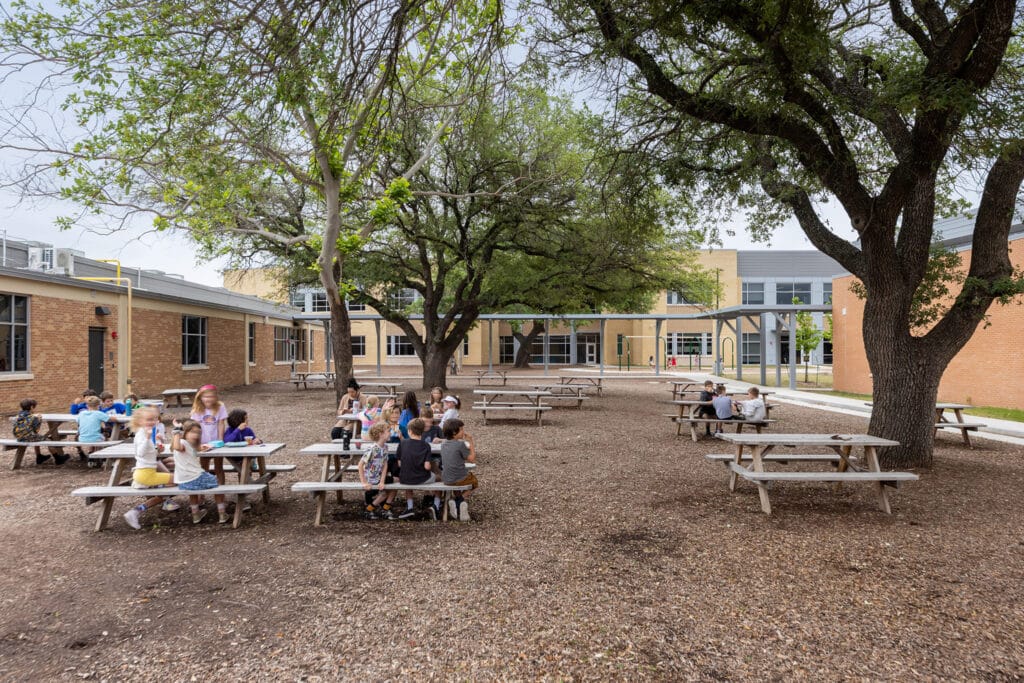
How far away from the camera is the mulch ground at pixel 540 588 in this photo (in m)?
3.38

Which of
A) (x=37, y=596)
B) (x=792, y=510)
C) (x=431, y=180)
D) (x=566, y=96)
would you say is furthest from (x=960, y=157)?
(x=431, y=180)

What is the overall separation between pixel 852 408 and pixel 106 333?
68.7 feet

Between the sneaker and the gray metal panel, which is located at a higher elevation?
the gray metal panel

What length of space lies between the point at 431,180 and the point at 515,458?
1063cm

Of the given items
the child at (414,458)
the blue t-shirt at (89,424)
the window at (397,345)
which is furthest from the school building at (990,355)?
the window at (397,345)

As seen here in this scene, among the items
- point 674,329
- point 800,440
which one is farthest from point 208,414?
point 674,329

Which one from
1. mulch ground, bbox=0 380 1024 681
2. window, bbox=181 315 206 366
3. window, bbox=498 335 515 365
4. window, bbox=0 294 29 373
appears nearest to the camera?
mulch ground, bbox=0 380 1024 681

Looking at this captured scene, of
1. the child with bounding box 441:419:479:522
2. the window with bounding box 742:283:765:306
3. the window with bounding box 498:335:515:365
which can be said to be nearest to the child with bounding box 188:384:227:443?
the child with bounding box 441:419:479:522

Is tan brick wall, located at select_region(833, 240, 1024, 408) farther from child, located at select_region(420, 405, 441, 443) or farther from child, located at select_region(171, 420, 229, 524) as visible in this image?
child, located at select_region(171, 420, 229, 524)

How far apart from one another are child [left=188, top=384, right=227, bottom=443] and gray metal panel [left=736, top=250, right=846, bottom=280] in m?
49.0

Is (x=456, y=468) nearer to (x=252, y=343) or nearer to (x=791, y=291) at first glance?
(x=252, y=343)

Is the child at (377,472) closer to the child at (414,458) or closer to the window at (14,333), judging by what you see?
the child at (414,458)

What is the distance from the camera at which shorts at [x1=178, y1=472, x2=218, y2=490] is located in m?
5.76

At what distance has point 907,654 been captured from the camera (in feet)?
11.3
